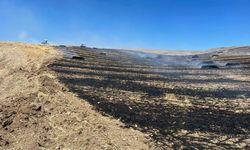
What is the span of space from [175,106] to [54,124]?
4.54m

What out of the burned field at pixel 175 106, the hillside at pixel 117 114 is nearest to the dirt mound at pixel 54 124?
the hillside at pixel 117 114

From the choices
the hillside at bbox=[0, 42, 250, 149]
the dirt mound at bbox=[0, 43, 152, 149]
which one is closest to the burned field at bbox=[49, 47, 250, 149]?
the hillside at bbox=[0, 42, 250, 149]

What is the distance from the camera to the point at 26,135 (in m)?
10.5

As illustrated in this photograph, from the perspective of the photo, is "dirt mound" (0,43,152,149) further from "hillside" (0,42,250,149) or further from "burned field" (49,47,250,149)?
"burned field" (49,47,250,149)

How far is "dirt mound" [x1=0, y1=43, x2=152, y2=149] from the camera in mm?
9633

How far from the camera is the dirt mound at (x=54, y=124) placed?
9.63m

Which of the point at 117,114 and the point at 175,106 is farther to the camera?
the point at 175,106

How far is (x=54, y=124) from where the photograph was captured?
35.7ft

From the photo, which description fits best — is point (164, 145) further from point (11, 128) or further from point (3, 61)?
point (3, 61)

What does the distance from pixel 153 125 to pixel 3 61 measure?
A: 1761 cm

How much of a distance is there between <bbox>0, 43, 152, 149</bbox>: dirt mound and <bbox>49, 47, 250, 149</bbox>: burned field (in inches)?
20.9

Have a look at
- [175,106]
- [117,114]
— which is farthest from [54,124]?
[175,106]

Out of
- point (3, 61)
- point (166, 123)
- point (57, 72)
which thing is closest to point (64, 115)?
point (166, 123)

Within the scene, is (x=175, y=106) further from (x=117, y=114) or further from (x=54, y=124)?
(x=54, y=124)
